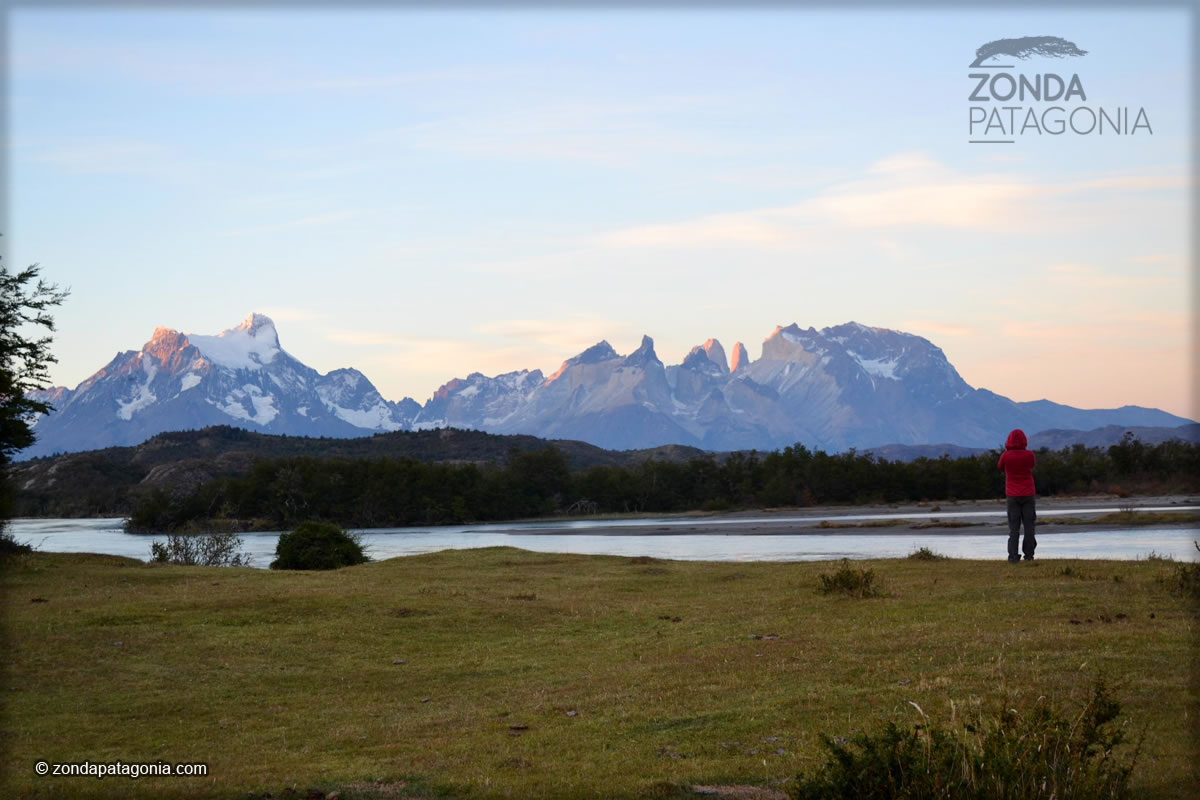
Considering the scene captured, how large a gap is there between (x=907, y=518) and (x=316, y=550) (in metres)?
49.7

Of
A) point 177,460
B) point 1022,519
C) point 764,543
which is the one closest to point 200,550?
point 764,543

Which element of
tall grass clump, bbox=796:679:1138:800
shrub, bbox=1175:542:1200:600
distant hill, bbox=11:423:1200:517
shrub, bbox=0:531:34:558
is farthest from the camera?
distant hill, bbox=11:423:1200:517

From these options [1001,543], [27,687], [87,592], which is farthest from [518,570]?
[1001,543]

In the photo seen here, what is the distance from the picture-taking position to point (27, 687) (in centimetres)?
1501

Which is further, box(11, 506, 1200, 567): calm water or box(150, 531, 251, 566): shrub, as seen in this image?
box(150, 531, 251, 566): shrub

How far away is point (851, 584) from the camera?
66.3 feet

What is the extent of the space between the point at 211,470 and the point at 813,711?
150 m

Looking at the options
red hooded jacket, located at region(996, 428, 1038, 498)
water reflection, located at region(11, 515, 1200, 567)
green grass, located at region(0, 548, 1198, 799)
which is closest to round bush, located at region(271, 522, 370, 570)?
water reflection, located at region(11, 515, 1200, 567)

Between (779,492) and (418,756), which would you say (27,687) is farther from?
(779,492)

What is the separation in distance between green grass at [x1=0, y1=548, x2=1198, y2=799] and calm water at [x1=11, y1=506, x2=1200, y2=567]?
14.8 m

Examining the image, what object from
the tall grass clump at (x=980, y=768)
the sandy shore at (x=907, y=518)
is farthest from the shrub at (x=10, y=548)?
the sandy shore at (x=907, y=518)

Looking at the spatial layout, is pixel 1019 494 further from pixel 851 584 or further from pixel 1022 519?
pixel 851 584

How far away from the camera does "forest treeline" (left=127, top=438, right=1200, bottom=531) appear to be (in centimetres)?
9738

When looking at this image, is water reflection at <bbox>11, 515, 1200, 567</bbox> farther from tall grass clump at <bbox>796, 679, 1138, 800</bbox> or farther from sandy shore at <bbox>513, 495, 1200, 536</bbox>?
tall grass clump at <bbox>796, 679, 1138, 800</bbox>
